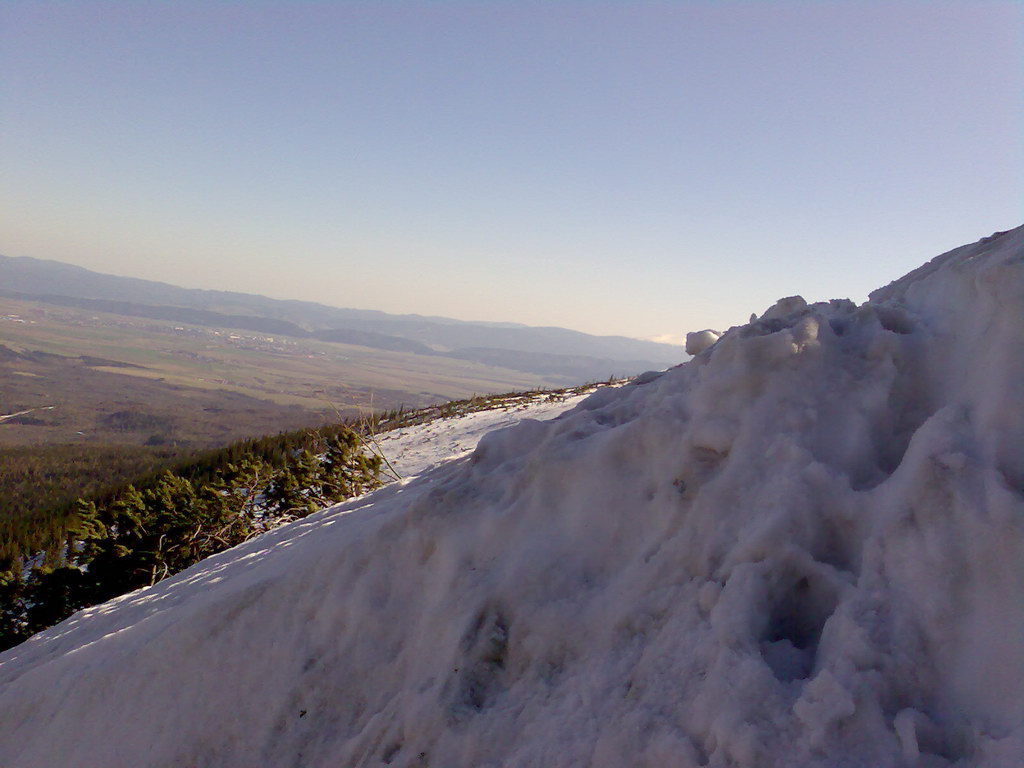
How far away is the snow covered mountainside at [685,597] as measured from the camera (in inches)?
90.1

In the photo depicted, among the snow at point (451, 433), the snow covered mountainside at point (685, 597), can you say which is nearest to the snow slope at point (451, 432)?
the snow at point (451, 433)

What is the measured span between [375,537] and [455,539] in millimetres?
702

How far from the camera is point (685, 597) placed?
9.69 feet

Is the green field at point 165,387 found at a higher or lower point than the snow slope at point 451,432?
lower

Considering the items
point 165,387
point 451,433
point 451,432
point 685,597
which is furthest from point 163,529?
point 165,387

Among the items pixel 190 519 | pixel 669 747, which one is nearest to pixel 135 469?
pixel 190 519

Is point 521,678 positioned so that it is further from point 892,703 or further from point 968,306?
point 968,306

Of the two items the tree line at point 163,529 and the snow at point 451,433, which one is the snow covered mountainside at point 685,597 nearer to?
the tree line at point 163,529

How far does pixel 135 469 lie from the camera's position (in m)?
40.3

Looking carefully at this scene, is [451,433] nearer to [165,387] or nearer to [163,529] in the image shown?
[163,529]

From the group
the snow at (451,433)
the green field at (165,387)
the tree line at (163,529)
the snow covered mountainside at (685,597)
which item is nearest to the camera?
the snow covered mountainside at (685,597)

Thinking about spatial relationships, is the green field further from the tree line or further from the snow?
the tree line

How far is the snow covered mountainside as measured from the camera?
2289mm

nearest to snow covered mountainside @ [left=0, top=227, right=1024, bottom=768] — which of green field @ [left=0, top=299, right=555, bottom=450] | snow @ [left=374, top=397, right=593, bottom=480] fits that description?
snow @ [left=374, top=397, right=593, bottom=480]
